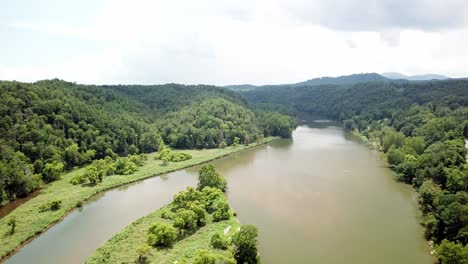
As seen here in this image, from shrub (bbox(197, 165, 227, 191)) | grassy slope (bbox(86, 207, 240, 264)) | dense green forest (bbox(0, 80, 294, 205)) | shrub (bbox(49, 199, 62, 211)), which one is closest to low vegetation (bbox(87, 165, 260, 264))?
grassy slope (bbox(86, 207, 240, 264))

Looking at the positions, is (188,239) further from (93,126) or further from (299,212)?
(93,126)

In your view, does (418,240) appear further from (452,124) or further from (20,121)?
(20,121)

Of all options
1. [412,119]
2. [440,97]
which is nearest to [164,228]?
[412,119]

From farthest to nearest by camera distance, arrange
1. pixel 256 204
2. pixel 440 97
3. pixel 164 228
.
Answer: pixel 440 97 < pixel 256 204 < pixel 164 228

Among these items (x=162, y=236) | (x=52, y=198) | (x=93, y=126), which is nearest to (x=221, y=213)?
(x=162, y=236)

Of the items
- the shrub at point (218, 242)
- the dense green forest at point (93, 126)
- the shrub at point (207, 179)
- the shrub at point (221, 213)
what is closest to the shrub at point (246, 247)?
the shrub at point (218, 242)

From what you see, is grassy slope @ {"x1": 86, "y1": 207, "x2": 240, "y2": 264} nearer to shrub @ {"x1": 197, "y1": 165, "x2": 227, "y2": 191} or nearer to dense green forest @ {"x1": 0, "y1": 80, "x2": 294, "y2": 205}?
shrub @ {"x1": 197, "y1": 165, "x2": 227, "y2": 191}

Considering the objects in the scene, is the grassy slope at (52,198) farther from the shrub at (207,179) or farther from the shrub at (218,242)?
the shrub at (218,242)
